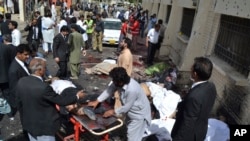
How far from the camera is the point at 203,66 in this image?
3494 millimetres

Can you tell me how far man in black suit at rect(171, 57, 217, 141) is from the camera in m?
3.45

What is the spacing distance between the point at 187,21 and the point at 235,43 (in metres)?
5.72

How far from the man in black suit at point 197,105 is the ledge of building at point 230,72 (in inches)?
119

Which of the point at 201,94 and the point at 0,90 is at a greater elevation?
the point at 201,94

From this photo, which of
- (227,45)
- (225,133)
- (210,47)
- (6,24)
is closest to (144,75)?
(210,47)

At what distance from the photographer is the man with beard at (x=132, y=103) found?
428 cm

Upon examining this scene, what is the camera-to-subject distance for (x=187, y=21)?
13.1 m

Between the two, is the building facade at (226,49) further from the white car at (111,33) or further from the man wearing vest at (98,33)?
the white car at (111,33)

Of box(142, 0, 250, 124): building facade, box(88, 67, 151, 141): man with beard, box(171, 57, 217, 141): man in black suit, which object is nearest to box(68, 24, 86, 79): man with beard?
box(142, 0, 250, 124): building facade

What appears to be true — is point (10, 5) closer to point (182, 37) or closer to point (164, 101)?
point (182, 37)

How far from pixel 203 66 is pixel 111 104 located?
2606 mm

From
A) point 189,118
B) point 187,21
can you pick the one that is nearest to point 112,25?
point 187,21

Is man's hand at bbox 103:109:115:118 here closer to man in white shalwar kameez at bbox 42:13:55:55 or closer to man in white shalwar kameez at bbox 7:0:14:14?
man in white shalwar kameez at bbox 42:13:55:55

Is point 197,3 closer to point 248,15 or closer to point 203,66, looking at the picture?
point 248,15
